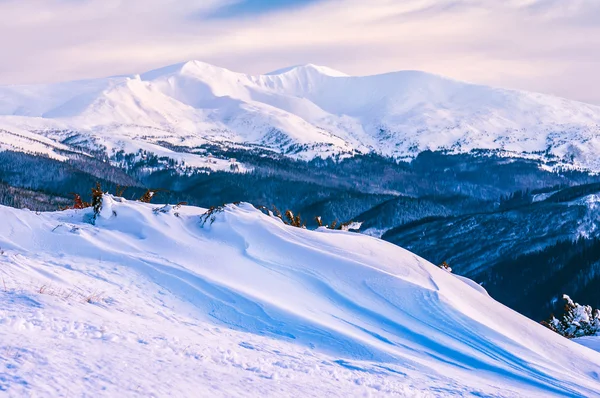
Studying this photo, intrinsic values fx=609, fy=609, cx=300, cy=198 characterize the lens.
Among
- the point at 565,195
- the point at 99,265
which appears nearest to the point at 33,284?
the point at 99,265

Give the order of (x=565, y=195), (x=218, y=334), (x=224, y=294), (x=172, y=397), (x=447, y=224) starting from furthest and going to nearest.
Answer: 1. (x=565, y=195)
2. (x=447, y=224)
3. (x=224, y=294)
4. (x=218, y=334)
5. (x=172, y=397)

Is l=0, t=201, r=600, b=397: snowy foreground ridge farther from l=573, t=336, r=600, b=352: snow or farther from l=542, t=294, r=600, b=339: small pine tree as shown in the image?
l=542, t=294, r=600, b=339: small pine tree

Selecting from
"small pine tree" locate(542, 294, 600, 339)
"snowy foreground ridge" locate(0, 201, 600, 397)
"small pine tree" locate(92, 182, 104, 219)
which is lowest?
"small pine tree" locate(542, 294, 600, 339)

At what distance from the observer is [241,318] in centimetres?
998

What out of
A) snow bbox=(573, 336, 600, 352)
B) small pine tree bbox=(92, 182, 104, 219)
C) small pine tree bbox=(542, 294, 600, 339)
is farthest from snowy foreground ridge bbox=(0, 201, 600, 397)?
small pine tree bbox=(542, 294, 600, 339)

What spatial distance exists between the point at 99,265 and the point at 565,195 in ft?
590

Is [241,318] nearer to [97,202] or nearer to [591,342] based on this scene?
[97,202]

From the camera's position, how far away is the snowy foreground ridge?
22.4 ft

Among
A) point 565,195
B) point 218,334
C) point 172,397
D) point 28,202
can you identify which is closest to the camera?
point 172,397

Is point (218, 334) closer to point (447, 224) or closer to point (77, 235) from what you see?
point (77, 235)

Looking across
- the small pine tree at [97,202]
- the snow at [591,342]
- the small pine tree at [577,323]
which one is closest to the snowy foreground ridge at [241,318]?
the small pine tree at [97,202]

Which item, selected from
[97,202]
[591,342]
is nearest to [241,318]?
[97,202]

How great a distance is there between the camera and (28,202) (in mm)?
144625

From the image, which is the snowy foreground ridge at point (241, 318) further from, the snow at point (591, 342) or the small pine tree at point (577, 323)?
the small pine tree at point (577, 323)
